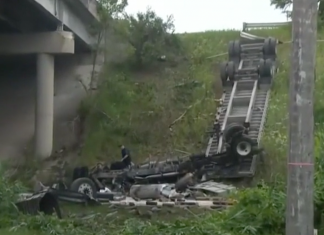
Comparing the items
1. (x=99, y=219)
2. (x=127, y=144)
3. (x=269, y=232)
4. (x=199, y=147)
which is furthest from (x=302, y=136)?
(x=127, y=144)

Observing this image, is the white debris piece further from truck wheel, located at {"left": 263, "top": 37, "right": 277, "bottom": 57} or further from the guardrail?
the guardrail

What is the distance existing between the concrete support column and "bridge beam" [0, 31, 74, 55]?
15.1 inches

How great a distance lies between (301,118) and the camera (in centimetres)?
672

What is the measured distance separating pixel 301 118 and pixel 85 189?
12711 millimetres

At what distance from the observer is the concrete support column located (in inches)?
1038

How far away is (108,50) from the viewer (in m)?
33.7

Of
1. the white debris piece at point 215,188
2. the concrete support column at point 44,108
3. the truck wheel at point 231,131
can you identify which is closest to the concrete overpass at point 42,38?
the concrete support column at point 44,108

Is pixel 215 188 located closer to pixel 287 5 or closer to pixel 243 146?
pixel 243 146

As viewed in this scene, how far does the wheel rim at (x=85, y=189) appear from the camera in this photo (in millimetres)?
18689

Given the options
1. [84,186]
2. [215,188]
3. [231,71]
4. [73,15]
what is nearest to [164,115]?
[231,71]

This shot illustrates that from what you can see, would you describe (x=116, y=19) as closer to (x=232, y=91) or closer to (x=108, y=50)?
(x=108, y=50)

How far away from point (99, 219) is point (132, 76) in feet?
58.8

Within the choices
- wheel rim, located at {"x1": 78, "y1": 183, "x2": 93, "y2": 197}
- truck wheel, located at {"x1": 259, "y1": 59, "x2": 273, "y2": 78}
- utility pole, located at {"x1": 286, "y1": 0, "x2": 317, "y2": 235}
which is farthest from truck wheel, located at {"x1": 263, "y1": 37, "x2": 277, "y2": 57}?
utility pole, located at {"x1": 286, "y1": 0, "x2": 317, "y2": 235}

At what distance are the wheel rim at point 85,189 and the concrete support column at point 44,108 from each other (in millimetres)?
7310
